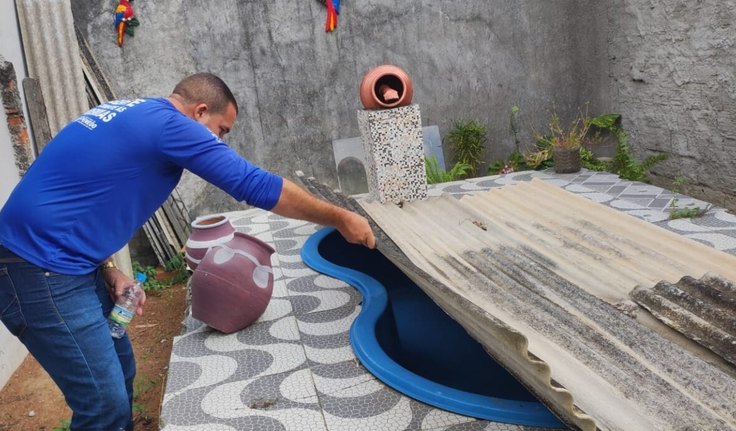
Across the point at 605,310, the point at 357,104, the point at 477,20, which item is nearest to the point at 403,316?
the point at 605,310

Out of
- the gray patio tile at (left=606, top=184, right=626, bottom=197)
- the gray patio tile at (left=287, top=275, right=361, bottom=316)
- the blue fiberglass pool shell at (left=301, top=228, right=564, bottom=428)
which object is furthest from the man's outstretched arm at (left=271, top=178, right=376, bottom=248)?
the gray patio tile at (left=606, top=184, right=626, bottom=197)

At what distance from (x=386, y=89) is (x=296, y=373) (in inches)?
120

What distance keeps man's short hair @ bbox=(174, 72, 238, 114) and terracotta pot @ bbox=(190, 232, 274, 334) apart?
4.15 ft

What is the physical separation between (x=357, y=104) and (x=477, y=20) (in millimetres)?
1782

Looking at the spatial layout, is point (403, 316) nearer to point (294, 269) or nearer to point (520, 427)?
point (294, 269)

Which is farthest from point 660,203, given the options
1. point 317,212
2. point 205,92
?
point 205,92

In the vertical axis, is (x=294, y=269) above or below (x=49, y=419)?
above

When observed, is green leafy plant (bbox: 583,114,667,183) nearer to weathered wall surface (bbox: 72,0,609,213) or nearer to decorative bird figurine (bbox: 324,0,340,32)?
weathered wall surface (bbox: 72,0,609,213)

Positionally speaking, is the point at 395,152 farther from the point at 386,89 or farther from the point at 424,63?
the point at 424,63

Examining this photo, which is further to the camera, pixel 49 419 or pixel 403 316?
pixel 403 316

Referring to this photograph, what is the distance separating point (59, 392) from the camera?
3896 mm

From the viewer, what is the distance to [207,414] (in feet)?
9.20

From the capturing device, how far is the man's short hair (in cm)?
248

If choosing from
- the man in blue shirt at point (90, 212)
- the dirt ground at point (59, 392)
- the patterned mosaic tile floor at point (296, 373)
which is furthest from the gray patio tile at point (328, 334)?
the man in blue shirt at point (90, 212)
